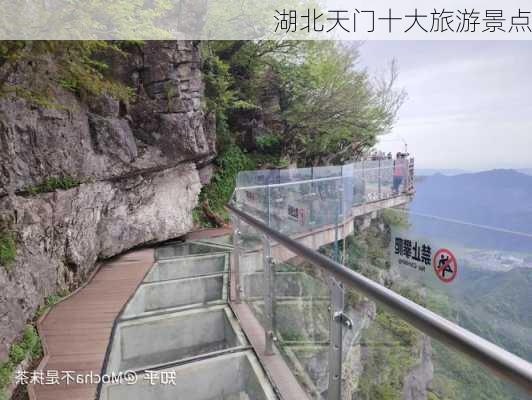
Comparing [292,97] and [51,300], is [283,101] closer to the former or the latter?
[292,97]

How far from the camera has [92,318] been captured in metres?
3.37

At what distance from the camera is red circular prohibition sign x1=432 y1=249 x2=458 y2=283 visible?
235 cm

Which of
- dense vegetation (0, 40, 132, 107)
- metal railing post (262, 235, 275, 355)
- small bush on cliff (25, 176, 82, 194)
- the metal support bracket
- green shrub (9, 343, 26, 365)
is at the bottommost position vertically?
green shrub (9, 343, 26, 365)

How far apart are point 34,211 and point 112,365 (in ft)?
6.54

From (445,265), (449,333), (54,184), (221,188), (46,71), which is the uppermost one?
(46,71)

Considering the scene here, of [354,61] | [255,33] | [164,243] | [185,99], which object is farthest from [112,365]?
[354,61]

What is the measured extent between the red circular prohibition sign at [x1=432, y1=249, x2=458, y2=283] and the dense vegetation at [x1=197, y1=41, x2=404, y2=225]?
7.98 meters

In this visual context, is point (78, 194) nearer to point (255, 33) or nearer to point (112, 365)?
point (112, 365)

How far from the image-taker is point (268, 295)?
2.22 meters

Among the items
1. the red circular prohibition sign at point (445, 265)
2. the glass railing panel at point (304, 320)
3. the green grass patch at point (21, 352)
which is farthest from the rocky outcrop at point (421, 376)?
the green grass patch at point (21, 352)

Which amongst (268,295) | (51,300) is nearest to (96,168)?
(51,300)

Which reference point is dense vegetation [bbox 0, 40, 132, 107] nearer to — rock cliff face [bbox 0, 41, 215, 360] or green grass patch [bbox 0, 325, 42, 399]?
rock cliff face [bbox 0, 41, 215, 360]

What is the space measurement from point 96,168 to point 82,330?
2.67 m

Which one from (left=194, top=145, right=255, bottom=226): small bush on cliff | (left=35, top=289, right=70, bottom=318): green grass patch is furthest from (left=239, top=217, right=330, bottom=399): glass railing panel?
(left=194, top=145, right=255, bottom=226): small bush on cliff
